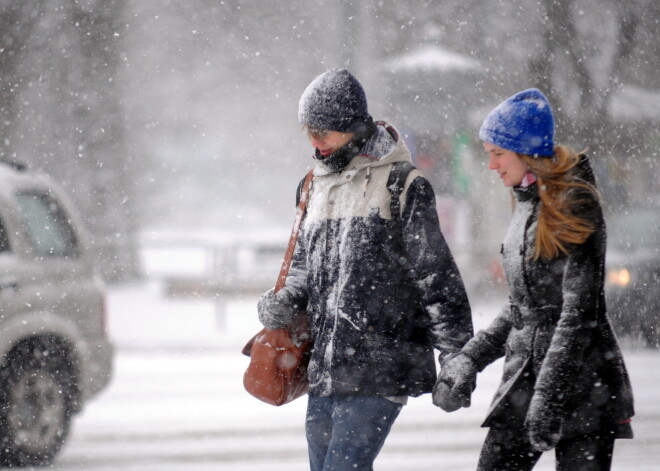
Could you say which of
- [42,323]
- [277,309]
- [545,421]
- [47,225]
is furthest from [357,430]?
[47,225]

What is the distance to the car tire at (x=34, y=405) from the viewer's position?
18.3 ft

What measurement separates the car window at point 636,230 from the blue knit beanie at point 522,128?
8253 mm

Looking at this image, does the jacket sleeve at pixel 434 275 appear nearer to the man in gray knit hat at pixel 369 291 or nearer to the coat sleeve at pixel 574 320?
the man in gray knit hat at pixel 369 291

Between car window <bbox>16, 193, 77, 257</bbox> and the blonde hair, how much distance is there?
3751 mm

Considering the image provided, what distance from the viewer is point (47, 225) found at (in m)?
5.98

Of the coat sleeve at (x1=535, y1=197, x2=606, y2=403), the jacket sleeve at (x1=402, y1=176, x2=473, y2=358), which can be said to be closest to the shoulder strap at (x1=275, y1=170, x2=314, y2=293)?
the jacket sleeve at (x1=402, y1=176, x2=473, y2=358)

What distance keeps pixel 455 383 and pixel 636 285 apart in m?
7.98

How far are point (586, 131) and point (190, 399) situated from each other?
10.3 m

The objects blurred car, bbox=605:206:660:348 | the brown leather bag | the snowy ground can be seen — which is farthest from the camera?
blurred car, bbox=605:206:660:348

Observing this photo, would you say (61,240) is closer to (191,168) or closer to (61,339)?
(61,339)

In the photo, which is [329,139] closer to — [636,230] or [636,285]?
[636,285]

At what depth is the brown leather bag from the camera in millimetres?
3264

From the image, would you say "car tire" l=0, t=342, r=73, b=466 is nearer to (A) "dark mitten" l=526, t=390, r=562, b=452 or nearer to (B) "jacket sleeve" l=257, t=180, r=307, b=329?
(B) "jacket sleeve" l=257, t=180, r=307, b=329

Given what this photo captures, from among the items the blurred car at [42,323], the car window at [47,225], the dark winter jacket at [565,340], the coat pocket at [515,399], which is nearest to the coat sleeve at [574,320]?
the dark winter jacket at [565,340]
